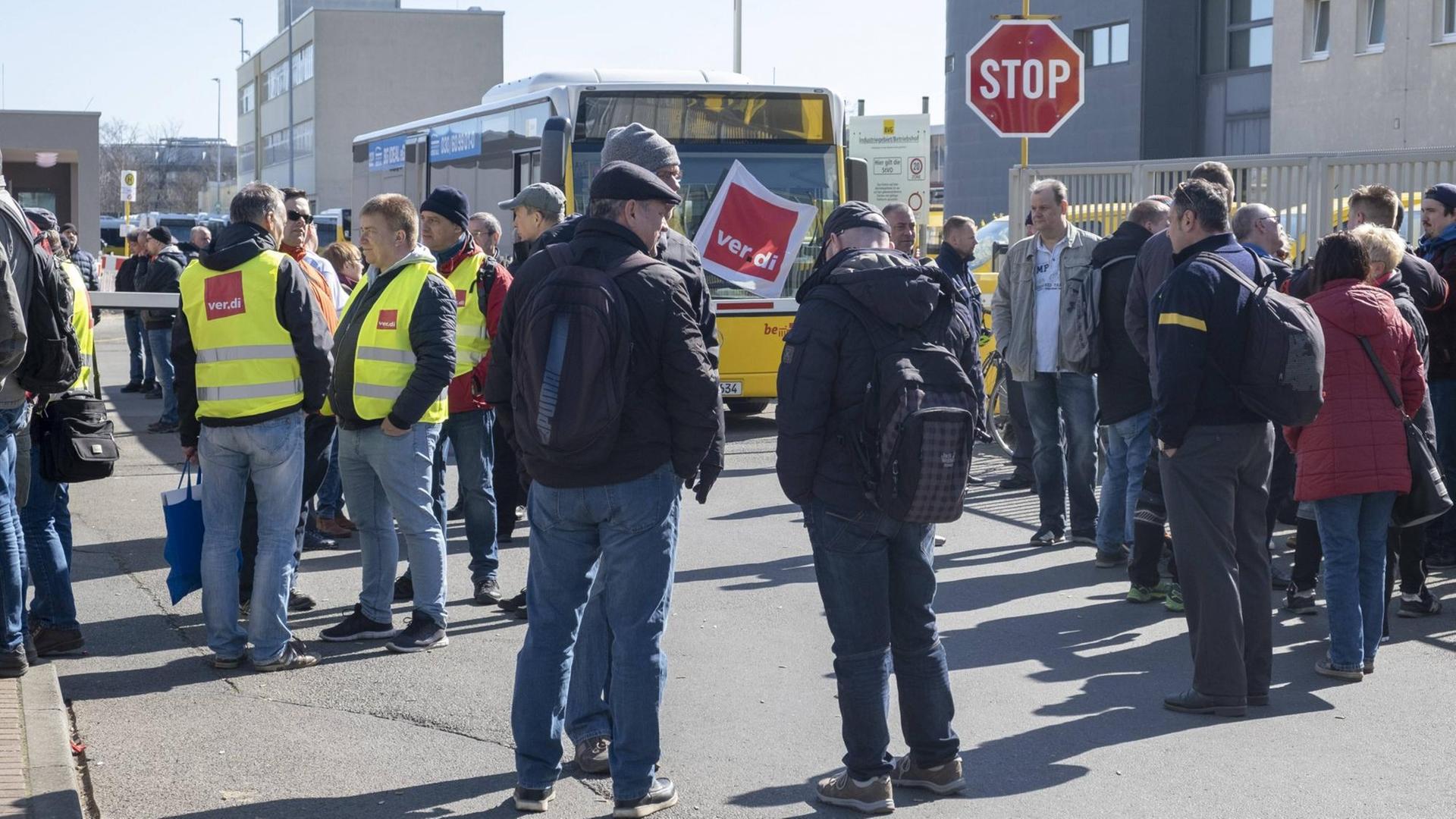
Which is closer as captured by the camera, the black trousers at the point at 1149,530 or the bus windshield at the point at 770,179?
the black trousers at the point at 1149,530

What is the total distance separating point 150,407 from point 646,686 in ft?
46.7

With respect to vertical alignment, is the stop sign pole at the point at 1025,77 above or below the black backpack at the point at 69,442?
above

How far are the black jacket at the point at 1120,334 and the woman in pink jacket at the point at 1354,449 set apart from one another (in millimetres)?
1517

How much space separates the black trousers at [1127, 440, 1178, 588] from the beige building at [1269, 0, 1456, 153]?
23469 millimetres

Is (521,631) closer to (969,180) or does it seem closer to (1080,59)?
(1080,59)

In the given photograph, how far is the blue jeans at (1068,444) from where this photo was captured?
9055 millimetres

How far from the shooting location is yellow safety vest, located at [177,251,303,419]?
6309mm

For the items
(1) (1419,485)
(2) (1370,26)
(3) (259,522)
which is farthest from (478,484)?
(2) (1370,26)

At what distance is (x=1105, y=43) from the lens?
45.6 m

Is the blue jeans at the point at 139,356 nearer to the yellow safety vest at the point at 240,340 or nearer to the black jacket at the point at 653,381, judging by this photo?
the yellow safety vest at the point at 240,340

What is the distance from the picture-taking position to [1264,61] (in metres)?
41.5

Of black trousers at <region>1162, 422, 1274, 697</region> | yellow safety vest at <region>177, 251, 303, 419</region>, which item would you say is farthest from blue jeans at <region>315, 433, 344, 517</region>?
black trousers at <region>1162, 422, 1274, 697</region>

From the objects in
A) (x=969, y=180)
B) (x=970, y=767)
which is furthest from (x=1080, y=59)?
(x=969, y=180)

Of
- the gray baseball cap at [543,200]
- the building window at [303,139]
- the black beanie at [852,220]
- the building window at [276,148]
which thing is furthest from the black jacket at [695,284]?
the building window at [276,148]
